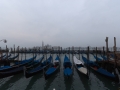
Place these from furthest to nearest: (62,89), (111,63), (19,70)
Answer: (111,63) < (19,70) < (62,89)

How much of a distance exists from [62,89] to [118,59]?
6.99 m

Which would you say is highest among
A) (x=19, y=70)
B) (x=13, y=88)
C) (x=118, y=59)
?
(x=118, y=59)

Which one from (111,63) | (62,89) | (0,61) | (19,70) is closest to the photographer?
(62,89)

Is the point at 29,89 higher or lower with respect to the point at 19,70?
lower


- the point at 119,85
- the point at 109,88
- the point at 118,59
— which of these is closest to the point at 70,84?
the point at 109,88

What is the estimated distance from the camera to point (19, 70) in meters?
9.68

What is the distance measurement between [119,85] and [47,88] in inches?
203

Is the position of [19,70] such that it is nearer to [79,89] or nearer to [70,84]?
[70,84]

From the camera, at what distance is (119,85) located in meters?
7.40

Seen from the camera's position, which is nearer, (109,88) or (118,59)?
(109,88)

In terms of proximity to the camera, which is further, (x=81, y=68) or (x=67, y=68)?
(x=81, y=68)

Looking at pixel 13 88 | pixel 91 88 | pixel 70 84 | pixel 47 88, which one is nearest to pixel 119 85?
pixel 91 88

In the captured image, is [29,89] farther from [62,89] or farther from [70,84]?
[70,84]

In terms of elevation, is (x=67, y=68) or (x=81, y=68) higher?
(x=67, y=68)
